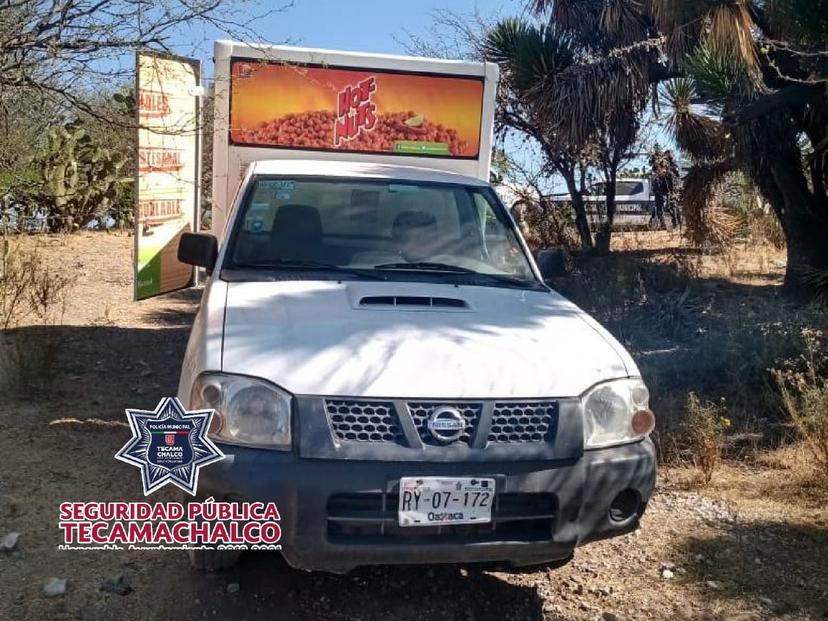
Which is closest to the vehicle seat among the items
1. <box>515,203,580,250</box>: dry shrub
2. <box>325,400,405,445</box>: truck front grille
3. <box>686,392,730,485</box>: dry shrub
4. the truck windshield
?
the truck windshield

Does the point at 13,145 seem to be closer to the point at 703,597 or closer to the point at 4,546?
the point at 4,546

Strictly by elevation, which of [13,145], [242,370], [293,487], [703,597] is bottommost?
[703,597]

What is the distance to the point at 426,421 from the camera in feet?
10.5

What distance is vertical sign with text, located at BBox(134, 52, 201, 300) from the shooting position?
624 cm

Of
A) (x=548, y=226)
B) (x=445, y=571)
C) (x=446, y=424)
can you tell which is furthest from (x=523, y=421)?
(x=548, y=226)

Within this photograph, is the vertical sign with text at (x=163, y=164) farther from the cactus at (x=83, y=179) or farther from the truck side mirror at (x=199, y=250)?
the cactus at (x=83, y=179)

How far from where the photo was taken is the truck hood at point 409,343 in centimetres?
324

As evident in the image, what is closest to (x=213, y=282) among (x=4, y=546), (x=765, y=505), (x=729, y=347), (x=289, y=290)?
(x=289, y=290)

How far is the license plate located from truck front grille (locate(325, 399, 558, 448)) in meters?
0.14

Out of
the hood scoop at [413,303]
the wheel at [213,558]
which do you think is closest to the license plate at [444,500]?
the wheel at [213,558]

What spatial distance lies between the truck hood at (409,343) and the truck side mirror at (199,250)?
582 mm

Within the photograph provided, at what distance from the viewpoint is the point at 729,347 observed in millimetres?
6766

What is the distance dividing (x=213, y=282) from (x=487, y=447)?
1.71 meters

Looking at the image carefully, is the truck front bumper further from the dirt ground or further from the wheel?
the dirt ground
